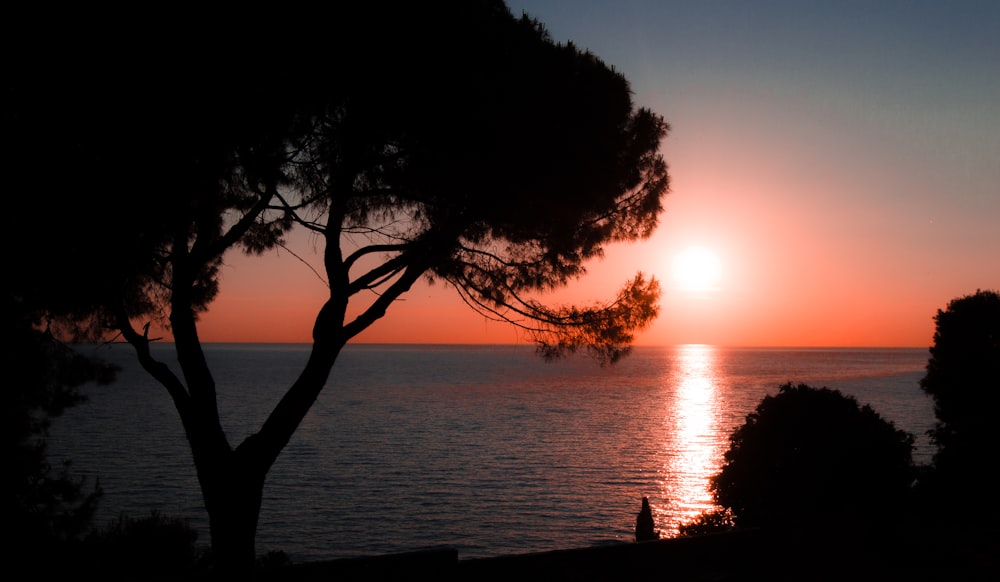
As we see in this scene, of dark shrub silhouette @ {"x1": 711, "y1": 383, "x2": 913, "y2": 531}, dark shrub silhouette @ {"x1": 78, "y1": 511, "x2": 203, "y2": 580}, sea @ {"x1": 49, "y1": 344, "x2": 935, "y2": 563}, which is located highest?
dark shrub silhouette @ {"x1": 711, "y1": 383, "x2": 913, "y2": 531}

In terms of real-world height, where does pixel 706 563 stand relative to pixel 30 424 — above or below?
below

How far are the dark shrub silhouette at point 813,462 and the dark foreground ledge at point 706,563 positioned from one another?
27.1 ft

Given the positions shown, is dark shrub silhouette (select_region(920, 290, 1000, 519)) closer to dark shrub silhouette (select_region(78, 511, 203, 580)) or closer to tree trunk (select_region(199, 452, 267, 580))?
tree trunk (select_region(199, 452, 267, 580))

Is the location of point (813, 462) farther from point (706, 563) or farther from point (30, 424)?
point (30, 424)

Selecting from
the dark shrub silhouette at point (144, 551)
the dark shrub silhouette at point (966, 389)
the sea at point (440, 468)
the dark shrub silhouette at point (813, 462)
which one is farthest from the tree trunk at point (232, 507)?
the dark shrub silhouette at point (966, 389)

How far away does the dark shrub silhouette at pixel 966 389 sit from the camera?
63.1 feet

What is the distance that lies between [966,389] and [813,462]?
659 centimetres

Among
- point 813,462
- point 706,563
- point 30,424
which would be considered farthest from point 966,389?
point 30,424

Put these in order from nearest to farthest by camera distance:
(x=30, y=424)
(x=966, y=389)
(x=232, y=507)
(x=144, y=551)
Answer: (x=232, y=507) → (x=30, y=424) → (x=144, y=551) → (x=966, y=389)

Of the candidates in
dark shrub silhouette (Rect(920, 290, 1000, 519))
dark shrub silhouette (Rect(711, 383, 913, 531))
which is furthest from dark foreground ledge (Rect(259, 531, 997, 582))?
dark shrub silhouette (Rect(920, 290, 1000, 519))

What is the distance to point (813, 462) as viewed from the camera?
56.1ft

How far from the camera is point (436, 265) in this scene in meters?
10.1

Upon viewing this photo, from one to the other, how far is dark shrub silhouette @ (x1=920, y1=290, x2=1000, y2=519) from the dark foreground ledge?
1217cm

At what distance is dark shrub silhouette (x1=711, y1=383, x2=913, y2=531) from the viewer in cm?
1692
